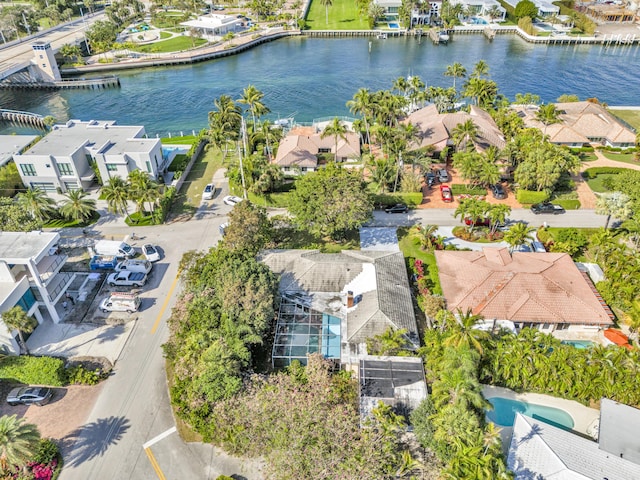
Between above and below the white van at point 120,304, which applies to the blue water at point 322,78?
above

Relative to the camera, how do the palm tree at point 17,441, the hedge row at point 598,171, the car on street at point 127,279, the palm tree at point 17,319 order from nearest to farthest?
the palm tree at point 17,441
the palm tree at point 17,319
the car on street at point 127,279
the hedge row at point 598,171

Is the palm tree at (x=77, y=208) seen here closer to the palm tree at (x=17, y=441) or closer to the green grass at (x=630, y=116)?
the palm tree at (x=17, y=441)

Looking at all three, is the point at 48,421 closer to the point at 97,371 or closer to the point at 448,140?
the point at 97,371

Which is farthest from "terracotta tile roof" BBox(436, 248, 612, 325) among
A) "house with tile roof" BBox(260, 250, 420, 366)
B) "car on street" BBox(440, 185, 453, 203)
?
"car on street" BBox(440, 185, 453, 203)

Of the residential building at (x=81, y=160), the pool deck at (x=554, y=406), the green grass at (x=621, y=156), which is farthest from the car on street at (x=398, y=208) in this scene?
the green grass at (x=621, y=156)

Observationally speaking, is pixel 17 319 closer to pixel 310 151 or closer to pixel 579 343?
pixel 310 151

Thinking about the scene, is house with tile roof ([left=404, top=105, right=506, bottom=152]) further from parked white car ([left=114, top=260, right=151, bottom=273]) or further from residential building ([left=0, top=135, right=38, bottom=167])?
residential building ([left=0, top=135, right=38, bottom=167])

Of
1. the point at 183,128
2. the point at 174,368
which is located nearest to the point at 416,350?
the point at 174,368
